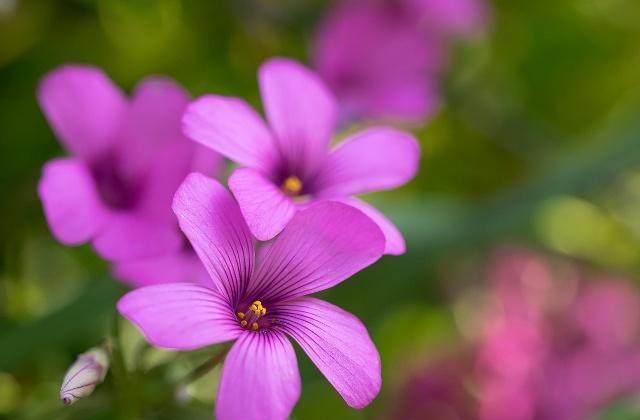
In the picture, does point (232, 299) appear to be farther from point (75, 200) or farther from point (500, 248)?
point (500, 248)

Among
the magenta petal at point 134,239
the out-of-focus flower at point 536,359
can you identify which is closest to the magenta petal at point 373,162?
the magenta petal at point 134,239

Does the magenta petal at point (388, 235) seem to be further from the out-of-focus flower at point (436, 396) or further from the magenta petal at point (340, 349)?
the out-of-focus flower at point (436, 396)

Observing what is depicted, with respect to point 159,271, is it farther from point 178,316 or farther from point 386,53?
point 386,53

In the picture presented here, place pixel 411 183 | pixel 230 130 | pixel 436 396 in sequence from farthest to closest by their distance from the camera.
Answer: pixel 411 183 < pixel 436 396 < pixel 230 130

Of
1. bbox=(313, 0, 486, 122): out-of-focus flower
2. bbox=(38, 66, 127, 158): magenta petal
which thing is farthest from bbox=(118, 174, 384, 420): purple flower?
bbox=(313, 0, 486, 122): out-of-focus flower

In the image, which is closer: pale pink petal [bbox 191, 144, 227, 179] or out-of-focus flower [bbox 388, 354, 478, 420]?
pale pink petal [bbox 191, 144, 227, 179]

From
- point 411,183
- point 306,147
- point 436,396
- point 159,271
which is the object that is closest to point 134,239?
point 159,271

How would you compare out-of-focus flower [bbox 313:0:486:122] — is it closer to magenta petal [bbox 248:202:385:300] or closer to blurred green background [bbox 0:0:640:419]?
blurred green background [bbox 0:0:640:419]

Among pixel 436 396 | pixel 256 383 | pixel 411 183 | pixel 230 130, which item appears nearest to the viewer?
pixel 256 383
